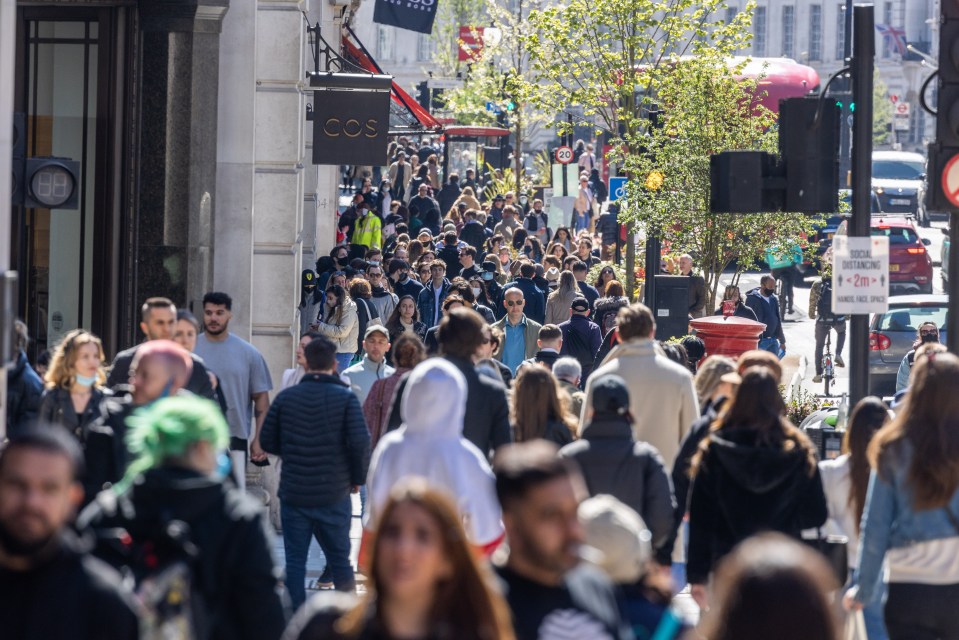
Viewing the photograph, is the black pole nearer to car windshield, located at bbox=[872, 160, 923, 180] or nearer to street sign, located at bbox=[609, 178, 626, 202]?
street sign, located at bbox=[609, 178, 626, 202]

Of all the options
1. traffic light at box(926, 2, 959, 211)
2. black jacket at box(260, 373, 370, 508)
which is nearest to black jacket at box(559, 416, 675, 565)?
black jacket at box(260, 373, 370, 508)

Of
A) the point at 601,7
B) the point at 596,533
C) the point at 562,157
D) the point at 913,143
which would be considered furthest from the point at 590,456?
the point at 913,143

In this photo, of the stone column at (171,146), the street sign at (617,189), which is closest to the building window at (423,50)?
the street sign at (617,189)

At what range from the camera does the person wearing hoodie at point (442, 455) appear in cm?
717

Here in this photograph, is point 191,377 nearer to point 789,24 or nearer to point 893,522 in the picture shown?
point 893,522

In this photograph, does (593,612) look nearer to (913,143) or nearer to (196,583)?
(196,583)

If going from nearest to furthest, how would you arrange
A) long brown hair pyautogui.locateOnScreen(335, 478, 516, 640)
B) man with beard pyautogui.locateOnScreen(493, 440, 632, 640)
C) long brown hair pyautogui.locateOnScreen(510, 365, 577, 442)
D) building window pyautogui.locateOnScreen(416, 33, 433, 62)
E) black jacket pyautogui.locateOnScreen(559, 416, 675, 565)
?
long brown hair pyautogui.locateOnScreen(335, 478, 516, 640) < man with beard pyautogui.locateOnScreen(493, 440, 632, 640) < black jacket pyautogui.locateOnScreen(559, 416, 675, 565) < long brown hair pyautogui.locateOnScreen(510, 365, 577, 442) < building window pyautogui.locateOnScreen(416, 33, 433, 62)

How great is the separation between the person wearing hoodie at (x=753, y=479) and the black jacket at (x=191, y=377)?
9.85 ft

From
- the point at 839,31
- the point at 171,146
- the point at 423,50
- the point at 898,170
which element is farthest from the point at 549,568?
the point at 839,31

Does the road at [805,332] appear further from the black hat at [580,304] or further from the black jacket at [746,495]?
the black jacket at [746,495]

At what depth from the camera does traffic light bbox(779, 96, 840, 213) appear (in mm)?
11102

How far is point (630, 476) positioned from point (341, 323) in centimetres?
941

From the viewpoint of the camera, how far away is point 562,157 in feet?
120

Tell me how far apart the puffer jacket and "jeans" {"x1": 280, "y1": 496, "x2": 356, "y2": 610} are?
281 inches
